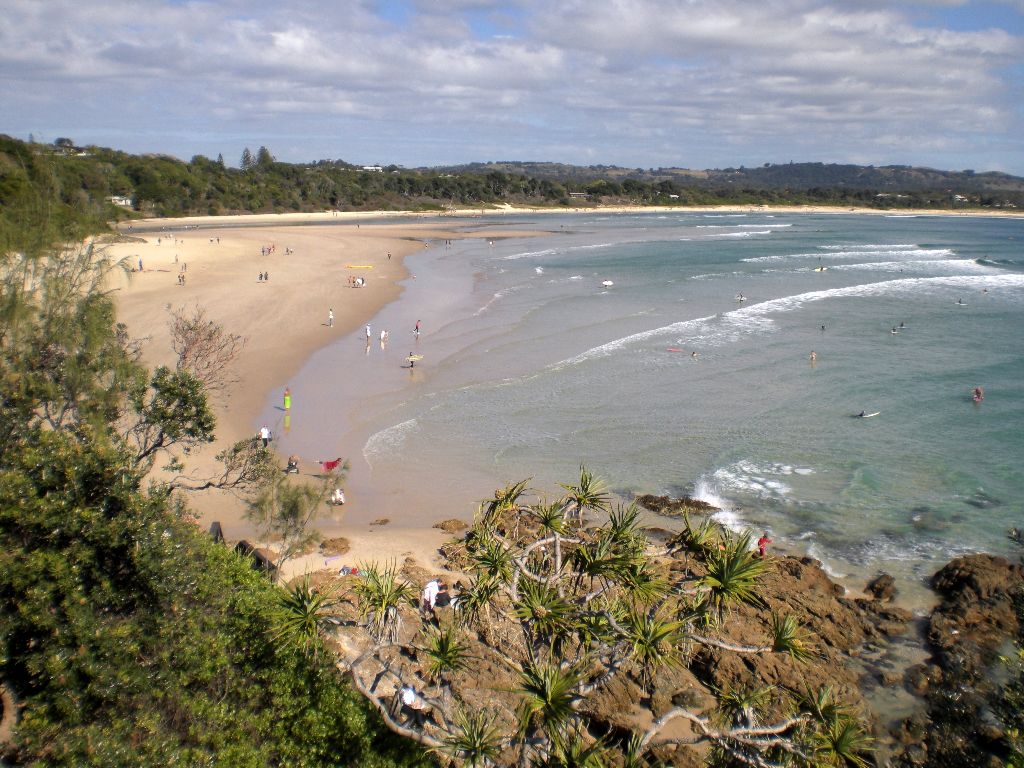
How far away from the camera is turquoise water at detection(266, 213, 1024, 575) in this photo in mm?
16656

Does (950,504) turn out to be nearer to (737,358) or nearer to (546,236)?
(737,358)

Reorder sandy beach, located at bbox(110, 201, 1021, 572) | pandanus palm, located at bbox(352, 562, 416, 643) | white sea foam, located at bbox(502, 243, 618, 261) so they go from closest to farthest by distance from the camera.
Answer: pandanus palm, located at bbox(352, 562, 416, 643)
sandy beach, located at bbox(110, 201, 1021, 572)
white sea foam, located at bbox(502, 243, 618, 261)

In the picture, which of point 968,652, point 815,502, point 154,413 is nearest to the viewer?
point 154,413

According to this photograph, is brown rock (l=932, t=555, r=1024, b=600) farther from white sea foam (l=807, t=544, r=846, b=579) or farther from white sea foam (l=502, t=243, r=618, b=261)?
white sea foam (l=502, t=243, r=618, b=261)

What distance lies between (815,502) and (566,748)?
12.9 m

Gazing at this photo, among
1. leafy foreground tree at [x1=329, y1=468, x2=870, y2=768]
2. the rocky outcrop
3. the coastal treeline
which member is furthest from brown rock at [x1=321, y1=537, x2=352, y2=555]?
the coastal treeline

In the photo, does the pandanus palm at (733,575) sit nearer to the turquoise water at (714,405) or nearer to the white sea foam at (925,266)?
the turquoise water at (714,405)

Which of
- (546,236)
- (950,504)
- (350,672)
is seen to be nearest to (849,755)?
(350,672)

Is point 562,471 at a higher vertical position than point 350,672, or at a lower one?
lower

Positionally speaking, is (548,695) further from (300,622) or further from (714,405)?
(714,405)

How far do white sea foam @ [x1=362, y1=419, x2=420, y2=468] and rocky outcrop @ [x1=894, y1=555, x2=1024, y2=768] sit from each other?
11.9 metres

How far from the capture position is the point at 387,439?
64.6 feet

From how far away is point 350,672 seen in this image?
22.2ft

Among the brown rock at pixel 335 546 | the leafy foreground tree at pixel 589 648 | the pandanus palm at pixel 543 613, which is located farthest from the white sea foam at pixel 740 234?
the pandanus palm at pixel 543 613
